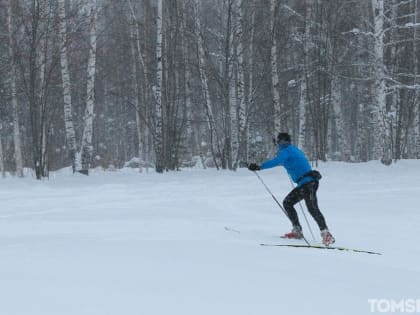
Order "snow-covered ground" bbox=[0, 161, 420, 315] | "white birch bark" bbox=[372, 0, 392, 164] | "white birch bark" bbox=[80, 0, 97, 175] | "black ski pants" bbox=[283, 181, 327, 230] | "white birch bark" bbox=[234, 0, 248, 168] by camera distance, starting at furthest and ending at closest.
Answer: "white birch bark" bbox=[234, 0, 248, 168] < "white birch bark" bbox=[372, 0, 392, 164] < "white birch bark" bbox=[80, 0, 97, 175] < "black ski pants" bbox=[283, 181, 327, 230] < "snow-covered ground" bbox=[0, 161, 420, 315]

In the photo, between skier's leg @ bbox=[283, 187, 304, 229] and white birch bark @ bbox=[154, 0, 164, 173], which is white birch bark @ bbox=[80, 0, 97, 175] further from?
skier's leg @ bbox=[283, 187, 304, 229]

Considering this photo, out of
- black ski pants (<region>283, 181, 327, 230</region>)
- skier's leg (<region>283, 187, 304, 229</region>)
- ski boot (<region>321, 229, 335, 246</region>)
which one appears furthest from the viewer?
skier's leg (<region>283, 187, 304, 229</region>)

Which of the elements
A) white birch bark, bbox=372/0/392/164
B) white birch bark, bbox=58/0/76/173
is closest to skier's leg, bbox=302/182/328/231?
white birch bark, bbox=372/0/392/164

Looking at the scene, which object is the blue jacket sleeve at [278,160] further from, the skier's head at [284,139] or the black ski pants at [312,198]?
the black ski pants at [312,198]

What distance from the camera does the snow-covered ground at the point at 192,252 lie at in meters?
4.19

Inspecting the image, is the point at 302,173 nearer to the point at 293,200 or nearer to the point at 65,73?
the point at 293,200

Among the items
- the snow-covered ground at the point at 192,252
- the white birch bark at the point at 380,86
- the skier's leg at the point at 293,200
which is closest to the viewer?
the snow-covered ground at the point at 192,252

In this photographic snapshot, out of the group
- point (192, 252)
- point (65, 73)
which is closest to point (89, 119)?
point (65, 73)

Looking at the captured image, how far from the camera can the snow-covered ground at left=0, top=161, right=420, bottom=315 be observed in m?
4.19

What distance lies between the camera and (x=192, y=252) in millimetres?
6039

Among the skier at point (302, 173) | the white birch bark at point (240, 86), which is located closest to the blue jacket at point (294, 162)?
the skier at point (302, 173)

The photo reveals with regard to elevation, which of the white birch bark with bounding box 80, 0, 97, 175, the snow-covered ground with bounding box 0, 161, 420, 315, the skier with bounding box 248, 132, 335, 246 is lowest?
the snow-covered ground with bounding box 0, 161, 420, 315

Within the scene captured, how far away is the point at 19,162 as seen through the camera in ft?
63.8

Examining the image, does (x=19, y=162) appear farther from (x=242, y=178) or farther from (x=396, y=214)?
(x=396, y=214)
